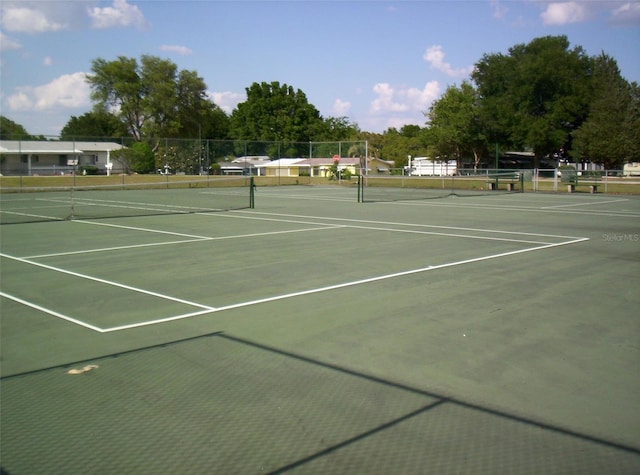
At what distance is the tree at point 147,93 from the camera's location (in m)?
71.9

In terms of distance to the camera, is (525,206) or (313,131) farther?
(313,131)

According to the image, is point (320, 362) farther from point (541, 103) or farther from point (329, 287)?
point (541, 103)

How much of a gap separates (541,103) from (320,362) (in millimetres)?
75648

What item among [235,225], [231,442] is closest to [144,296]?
[231,442]

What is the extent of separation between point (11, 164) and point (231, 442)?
36.9 m

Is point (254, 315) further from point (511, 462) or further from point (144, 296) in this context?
point (511, 462)

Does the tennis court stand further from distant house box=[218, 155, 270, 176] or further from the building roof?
distant house box=[218, 155, 270, 176]

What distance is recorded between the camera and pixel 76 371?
16.9 feet

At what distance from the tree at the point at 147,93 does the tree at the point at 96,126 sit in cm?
77

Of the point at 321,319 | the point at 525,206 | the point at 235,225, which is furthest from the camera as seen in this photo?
the point at 525,206

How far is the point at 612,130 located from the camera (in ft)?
189

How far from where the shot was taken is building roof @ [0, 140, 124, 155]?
120 feet

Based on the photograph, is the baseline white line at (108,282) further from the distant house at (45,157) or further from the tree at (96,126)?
the tree at (96,126)

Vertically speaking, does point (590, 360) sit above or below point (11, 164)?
below
